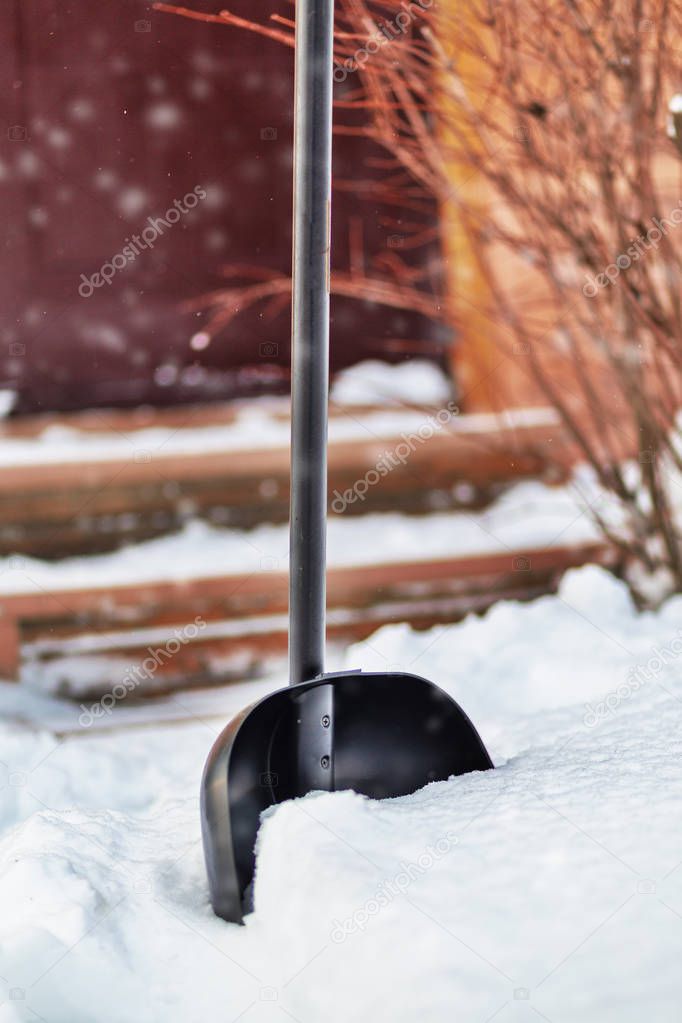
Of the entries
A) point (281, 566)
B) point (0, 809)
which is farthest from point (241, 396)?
point (0, 809)

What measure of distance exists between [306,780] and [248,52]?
1.85 metres

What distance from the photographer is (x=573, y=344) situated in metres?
1.99

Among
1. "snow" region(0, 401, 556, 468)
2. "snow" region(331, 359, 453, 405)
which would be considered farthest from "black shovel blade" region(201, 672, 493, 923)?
"snow" region(331, 359, 453, 405)

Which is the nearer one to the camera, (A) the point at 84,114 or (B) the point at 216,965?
(B) the point at 216,965

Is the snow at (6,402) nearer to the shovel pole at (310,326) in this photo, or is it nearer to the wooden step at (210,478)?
the wooden step at (210,478)

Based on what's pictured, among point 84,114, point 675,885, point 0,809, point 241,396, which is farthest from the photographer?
point 241,396

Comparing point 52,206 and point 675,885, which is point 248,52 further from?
point 675,885

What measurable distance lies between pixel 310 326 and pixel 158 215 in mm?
1476

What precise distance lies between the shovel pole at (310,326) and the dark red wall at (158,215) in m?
0.92

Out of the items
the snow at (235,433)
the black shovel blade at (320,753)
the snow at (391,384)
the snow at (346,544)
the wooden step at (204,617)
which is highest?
the snow at (391,384)

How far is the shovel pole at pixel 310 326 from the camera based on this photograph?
1.08 metres

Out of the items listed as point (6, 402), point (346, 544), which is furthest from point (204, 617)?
point (6, 402)

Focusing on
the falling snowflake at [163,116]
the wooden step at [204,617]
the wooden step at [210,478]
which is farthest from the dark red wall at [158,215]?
the wooden step at [204,617]

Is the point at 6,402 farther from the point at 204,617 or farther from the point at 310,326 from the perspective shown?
the point at 310,326
